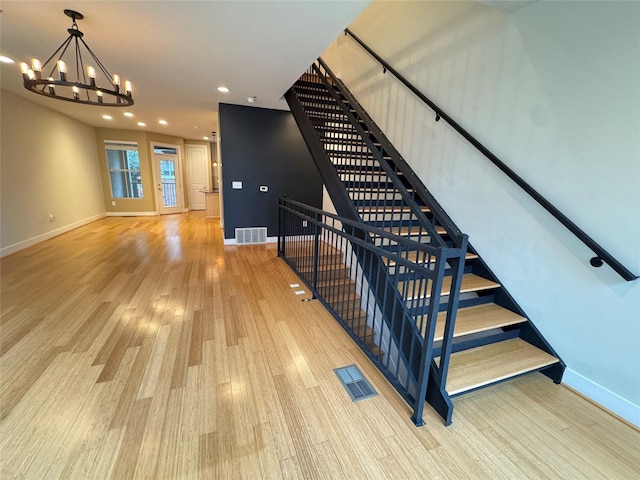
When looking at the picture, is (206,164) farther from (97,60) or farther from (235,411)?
(235,411)

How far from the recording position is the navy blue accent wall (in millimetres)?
5082

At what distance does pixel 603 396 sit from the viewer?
1804 millimetres

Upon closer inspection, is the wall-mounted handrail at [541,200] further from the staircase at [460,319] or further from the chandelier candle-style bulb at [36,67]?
the chandelier candle-style bulb at [36,67]

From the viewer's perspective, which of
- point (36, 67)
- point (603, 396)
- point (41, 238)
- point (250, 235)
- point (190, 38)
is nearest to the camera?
point (603, 396)

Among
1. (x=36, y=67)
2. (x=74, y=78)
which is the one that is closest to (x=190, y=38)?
(x=36, y=67)

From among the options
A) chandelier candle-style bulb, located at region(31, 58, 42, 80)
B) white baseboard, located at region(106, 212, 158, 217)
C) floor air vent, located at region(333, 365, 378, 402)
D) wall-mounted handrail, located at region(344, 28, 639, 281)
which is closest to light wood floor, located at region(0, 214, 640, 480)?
floor air vent, located at region(333, 365, 378, 402)

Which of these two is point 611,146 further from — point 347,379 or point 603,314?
point 347,379

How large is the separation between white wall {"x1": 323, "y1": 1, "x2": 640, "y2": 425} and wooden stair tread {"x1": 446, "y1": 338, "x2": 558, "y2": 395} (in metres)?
0.19

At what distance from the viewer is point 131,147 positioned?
26.9ft

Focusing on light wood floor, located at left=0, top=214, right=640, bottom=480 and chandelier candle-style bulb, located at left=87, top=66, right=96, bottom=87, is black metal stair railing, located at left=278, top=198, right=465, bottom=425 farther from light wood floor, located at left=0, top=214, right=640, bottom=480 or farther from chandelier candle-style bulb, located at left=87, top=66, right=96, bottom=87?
chandelier candle-style bulb, located at left=87, top=66, right=96, bottom=87

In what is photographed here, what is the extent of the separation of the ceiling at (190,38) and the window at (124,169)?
4.02 m

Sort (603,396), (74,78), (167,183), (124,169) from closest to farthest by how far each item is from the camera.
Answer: (603,396), (74,78), (124,169), (167,183)

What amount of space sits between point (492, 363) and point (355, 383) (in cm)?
101

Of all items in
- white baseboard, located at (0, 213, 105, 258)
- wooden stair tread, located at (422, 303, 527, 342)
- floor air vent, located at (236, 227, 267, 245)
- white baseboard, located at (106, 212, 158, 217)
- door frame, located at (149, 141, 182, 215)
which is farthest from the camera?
door frame, located at (149, 141, 182, 215)
